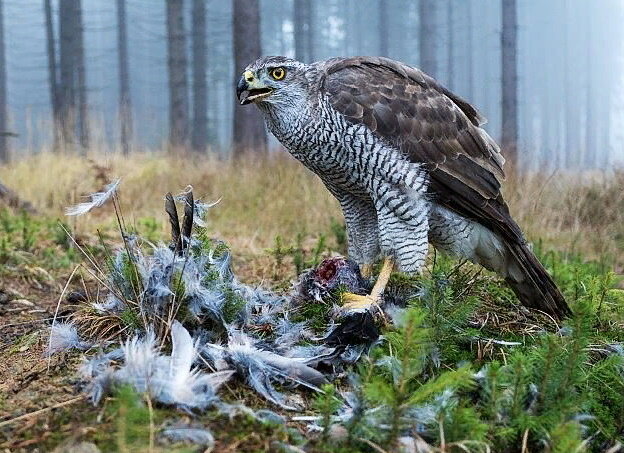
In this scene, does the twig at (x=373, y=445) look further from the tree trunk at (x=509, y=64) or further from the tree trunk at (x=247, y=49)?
the tree trunk at (x=509, y=64)

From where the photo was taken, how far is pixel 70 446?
1511 mm

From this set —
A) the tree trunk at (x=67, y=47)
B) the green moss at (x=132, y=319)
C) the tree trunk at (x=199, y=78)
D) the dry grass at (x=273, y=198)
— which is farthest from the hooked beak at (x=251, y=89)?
the tree trunk at (x=199, y=78)

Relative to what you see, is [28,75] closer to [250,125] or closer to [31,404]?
[250,125]

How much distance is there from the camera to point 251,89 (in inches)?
117

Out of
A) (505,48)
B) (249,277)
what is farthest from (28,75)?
(249,277)

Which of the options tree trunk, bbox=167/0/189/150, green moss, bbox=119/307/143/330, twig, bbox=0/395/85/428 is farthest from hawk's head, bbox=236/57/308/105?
tree trunk, bbox=167/0/189/150

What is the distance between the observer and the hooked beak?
9.73 feet

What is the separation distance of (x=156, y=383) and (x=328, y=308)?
117 cm

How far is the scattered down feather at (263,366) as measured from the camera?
6.51 feet

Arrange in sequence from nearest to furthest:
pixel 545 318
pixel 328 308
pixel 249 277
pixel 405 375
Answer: pixel 405 375, pixel 328 308, pixel 545 318, pixel 249 277

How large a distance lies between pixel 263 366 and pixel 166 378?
340mm

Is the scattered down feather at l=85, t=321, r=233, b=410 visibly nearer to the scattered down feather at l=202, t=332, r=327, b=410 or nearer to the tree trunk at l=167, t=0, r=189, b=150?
the scattered down feather at l=202, t=332, r=327, b=410

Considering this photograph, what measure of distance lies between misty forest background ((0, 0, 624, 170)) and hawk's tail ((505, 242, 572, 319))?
3.75m

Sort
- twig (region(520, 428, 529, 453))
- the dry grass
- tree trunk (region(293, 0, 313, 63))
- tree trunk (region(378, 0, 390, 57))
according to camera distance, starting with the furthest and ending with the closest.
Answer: tree trunk (region(378, 0, 390, 57)), tree trunk (region(293, 0, 313, 63)), the dry grass, twig (region(520, 428, 529, 453))
